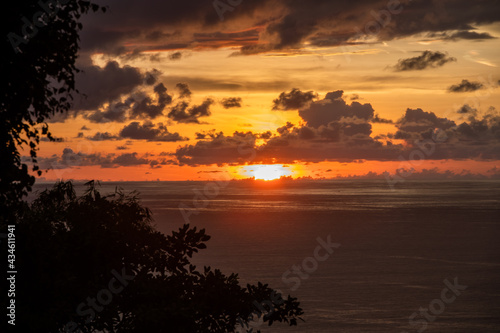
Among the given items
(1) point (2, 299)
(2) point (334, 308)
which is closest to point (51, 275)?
(1) point (2, 299)

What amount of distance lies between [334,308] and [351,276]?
2383cm

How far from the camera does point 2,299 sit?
14.9 meters

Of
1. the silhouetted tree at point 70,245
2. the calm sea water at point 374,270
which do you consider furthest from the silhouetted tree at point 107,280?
the calm sea water at point 374,270

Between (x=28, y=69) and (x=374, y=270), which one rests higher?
→ (x=374, y=270)

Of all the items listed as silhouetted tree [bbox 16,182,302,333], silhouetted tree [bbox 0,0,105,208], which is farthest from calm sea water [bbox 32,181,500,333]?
silhouetted tree [bbox 0,0,105,208]

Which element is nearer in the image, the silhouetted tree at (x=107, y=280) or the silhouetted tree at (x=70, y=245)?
the silhouetted tree at (x=70, y=245)

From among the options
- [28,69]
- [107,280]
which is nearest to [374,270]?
[107,280]

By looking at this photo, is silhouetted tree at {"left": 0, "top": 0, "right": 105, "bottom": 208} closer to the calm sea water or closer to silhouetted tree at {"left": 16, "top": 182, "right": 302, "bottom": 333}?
Result: silhouetted tree at {"left": 16, "top": 182, "right": 302, "bottom": 333}

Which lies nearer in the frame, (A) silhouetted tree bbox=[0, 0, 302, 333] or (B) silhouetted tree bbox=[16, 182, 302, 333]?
(A) silhouetted tree bbox=[0, 0, 302, 333]

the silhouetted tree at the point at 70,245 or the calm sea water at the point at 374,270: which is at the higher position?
the calm sea water at the point at 374,270

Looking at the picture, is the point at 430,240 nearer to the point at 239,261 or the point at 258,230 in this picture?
the point at 258,230

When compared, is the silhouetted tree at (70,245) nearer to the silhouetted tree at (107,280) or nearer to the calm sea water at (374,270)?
the silhouetted tree at (107,280)

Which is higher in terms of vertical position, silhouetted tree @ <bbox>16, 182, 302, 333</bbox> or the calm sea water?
the calm sea water

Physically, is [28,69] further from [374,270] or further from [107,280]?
[374,270]
